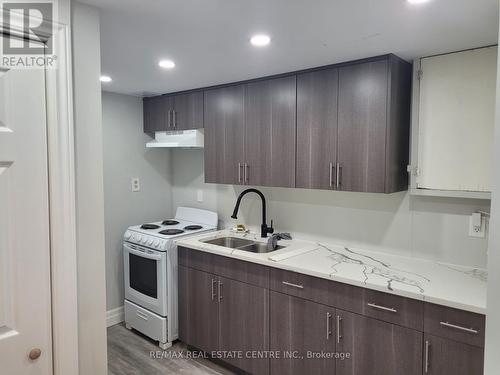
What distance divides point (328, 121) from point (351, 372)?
158 centimetres

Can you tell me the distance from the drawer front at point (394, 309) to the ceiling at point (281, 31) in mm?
1376

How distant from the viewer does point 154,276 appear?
10.3ft

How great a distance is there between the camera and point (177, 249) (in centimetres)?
310

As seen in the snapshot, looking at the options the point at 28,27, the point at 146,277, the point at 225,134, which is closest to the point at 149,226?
the point at 146,277

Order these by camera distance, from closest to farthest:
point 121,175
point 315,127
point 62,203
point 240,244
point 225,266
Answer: point 62,203, point 315,127, point 225,266, point 240,244, point 121,175

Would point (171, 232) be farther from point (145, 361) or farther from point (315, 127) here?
point (315, 127)

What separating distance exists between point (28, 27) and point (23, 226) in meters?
0.73

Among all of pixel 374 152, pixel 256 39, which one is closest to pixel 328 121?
pixel 374 152

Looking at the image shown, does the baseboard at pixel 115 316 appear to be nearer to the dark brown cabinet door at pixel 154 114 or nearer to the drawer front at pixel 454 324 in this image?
the dark brown cabinet door at pixel 154 114

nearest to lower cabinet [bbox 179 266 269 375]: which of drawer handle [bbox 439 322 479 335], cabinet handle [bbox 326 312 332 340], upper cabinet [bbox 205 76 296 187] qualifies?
cabinet handle [bbox 326 312 332 340]

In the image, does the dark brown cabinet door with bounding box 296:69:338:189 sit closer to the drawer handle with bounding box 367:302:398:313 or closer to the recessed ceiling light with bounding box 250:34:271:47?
the recessed ceiling light with bounding box 250:34:271:47

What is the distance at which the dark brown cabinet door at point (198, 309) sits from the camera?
112 inches

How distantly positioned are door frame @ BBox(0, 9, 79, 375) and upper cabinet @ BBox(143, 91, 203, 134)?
6.23 ft

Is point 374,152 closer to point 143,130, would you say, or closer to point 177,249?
point 177,249
